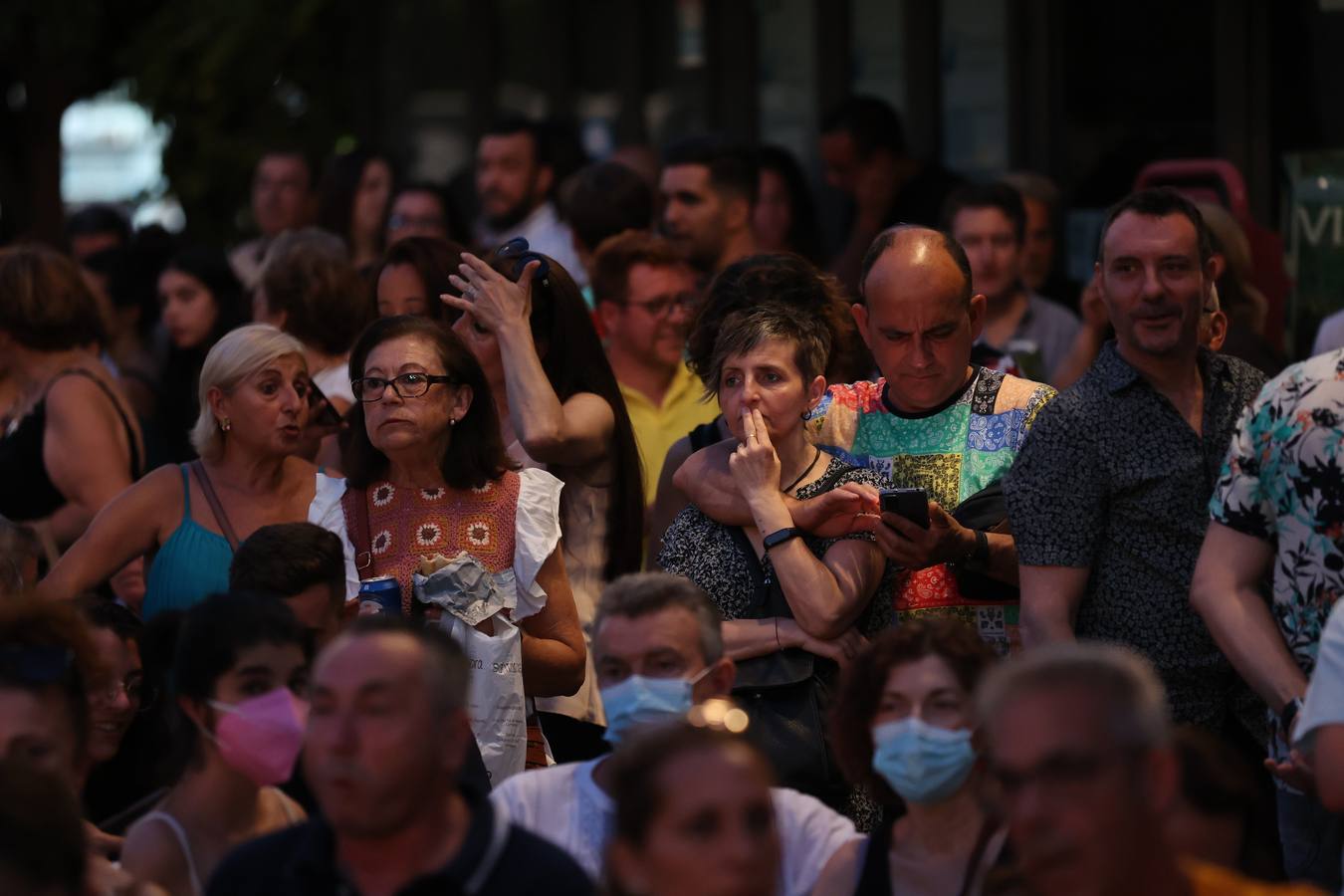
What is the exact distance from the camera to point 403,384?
19.9 feet

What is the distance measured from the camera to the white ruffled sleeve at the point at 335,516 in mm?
5996

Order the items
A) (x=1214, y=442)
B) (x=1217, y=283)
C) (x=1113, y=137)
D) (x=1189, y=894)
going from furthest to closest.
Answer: (x=1113, y=137) → (x=1217, y=283) → (x=1214, y=442) → (x=1189, y=894)

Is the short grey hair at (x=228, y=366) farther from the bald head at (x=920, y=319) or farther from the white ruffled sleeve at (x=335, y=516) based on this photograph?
the bald head at (x=920, y=319)

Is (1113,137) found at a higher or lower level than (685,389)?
higher

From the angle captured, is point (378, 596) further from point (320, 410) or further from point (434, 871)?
point (434, 871)

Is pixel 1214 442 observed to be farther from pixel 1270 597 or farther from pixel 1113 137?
pixel 1113 137

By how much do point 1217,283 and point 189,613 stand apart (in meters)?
3.66

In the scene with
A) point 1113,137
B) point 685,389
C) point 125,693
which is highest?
point 1113,137

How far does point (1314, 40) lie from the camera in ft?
30.7

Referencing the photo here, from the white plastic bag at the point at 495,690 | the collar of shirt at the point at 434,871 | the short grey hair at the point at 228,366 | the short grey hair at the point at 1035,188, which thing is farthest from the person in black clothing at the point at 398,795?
the short grey hair at the point at 1035,188

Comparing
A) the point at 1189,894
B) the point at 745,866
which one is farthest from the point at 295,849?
the point at 1189,894

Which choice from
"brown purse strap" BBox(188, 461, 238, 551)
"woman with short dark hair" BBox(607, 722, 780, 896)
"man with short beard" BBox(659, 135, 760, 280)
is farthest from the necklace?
"man with short beard" BBox(659, 135, 760, 280)

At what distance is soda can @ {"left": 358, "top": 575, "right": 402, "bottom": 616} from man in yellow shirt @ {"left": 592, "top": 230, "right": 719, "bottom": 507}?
5.84 feet

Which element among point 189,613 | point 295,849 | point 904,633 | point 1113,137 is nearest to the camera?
point 295,849
